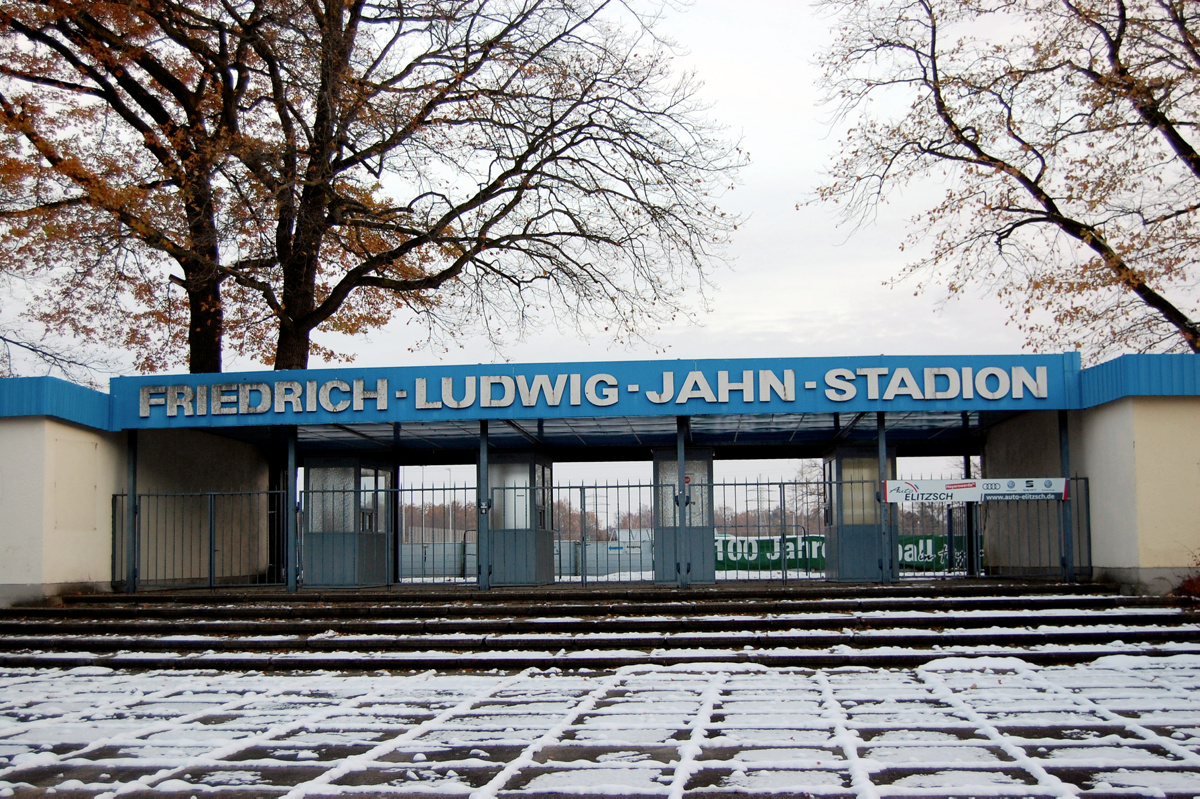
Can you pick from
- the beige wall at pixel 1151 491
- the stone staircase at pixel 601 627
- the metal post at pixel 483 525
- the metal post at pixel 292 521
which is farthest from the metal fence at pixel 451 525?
the stone staircase at pixel 601 627

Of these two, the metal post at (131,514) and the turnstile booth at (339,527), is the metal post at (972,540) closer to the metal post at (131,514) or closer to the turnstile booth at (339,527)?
the turnstile booth at (339,527)

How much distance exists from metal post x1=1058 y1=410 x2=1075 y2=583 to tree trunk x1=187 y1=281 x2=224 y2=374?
1507 centimetres

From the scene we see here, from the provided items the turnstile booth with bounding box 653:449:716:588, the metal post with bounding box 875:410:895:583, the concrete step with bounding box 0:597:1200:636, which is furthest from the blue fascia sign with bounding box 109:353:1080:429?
the concrete step with bounding box 0:597:1200:636

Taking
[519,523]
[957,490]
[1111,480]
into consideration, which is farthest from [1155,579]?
[519,523]

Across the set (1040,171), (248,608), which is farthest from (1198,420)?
(248,608)

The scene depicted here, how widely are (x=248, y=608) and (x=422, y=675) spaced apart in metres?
4.11

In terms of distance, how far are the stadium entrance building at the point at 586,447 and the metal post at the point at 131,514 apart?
0.04 metres

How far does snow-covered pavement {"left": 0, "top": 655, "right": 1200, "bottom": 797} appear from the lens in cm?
653

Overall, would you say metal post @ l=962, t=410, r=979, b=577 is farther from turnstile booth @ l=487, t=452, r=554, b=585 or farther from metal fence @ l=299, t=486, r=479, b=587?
metal fence @ l=299, t=486, r=479, b=587

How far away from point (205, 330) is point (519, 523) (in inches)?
301

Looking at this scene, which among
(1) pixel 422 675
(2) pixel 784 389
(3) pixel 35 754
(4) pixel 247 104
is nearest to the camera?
(3) pixel 35 754

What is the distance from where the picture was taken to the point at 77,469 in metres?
15.6

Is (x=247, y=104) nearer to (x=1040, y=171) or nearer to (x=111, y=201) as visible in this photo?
(x=111, y=201)

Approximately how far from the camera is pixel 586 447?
1992 centimetres
